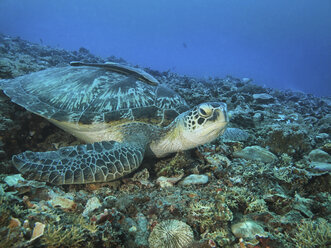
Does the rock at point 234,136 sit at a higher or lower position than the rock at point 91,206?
lower

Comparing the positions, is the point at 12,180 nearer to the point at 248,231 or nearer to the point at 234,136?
the point at 248,231

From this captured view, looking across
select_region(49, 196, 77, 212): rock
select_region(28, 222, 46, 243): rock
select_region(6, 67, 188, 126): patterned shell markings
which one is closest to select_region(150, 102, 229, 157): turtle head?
select_region(6, 67, 188, 126): patterned shell markings

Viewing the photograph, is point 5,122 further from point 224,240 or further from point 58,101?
point 224,240

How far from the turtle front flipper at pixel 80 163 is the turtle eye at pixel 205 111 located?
93 centimetres

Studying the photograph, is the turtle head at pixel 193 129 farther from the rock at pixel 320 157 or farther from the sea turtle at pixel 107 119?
the rock at pixel 320 157

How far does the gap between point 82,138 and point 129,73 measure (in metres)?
1.42

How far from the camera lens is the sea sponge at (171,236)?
1.26 m

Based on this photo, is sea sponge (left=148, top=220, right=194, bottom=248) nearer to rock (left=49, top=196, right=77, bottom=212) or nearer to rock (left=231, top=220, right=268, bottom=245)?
rock (left=231, top=220, right=268, bottom=245)

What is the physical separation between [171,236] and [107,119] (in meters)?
1.82

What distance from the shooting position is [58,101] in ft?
9.37

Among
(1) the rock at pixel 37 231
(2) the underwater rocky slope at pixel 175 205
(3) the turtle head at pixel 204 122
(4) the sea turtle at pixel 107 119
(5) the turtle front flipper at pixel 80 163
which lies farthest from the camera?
(3) the turtle head at pixel 204 122

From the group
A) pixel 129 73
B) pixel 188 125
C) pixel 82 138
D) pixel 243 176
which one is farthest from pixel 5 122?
pixel 243 176

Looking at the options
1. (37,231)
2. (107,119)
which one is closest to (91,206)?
(37,231)

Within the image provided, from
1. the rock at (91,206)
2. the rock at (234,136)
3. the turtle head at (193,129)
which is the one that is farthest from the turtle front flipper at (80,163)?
the rock at (234,136)
